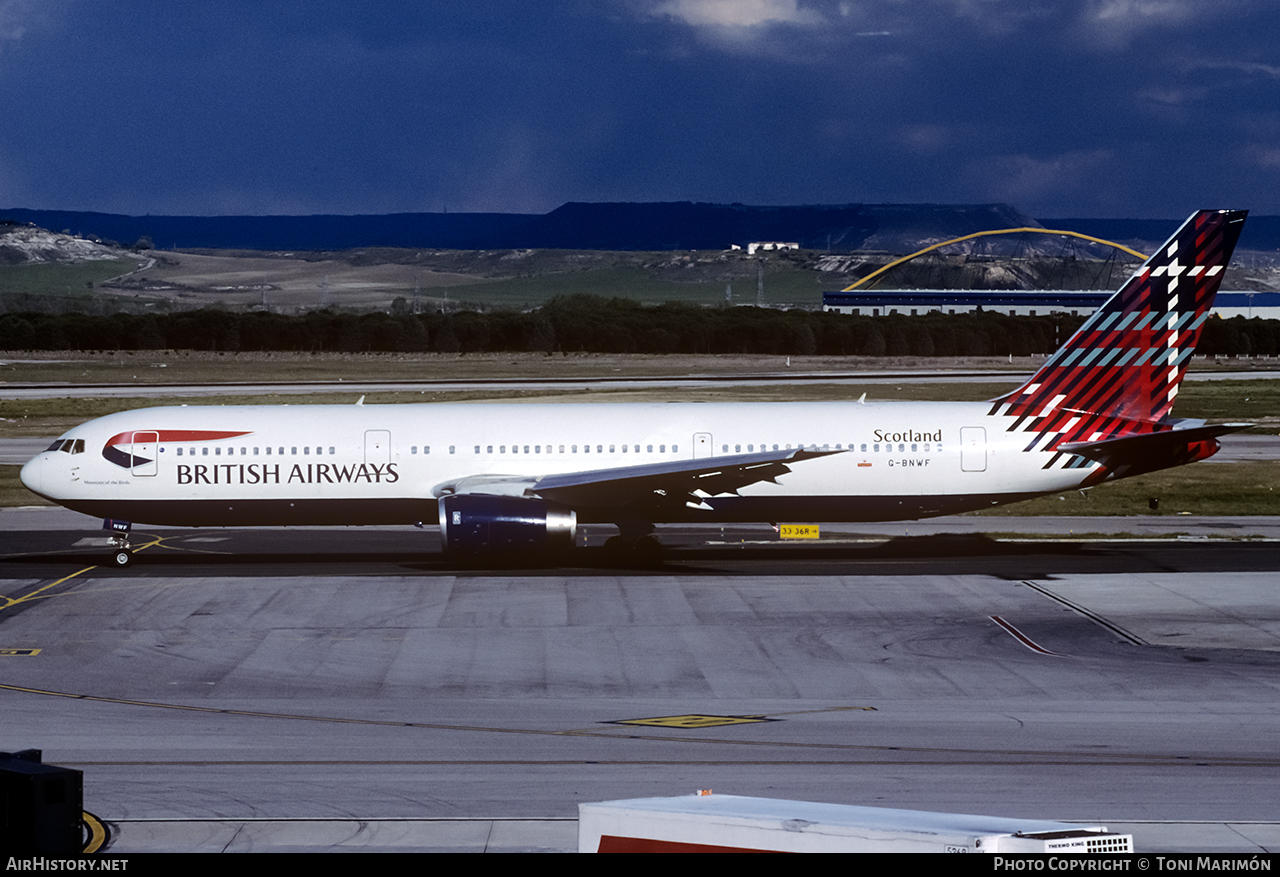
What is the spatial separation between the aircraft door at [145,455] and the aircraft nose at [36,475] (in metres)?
2.56

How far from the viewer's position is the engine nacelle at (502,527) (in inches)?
1329

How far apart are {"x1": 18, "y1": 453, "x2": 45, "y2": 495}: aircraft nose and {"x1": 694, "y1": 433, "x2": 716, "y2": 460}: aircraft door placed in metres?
17.7

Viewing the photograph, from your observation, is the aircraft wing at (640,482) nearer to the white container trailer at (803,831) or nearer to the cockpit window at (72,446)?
→ the cockpit window at (72,446)

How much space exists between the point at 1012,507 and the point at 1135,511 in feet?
13.8

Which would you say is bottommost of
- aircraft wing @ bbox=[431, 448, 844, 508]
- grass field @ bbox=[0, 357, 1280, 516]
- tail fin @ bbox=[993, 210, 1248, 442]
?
grass field @ bbox=[0, 357, 1280, 516]

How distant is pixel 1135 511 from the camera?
156 feet

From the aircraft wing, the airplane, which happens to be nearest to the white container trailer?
the aircraft wing

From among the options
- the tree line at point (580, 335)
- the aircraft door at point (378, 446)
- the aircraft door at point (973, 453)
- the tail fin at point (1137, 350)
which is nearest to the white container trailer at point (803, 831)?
the aircraft door at point (378, 446)

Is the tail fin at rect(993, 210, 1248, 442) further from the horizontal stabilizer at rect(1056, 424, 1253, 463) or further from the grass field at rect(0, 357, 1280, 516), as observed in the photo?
the grass field at rect(0, 357, 1280, 516)

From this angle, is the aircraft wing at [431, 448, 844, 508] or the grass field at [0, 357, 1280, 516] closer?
the aircraft wing at [431, 448, 844, 508]

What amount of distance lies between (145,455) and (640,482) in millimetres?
13429

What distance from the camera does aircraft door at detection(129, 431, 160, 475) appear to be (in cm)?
3719

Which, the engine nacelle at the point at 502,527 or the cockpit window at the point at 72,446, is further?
the cockpit window at the point at 72,446
